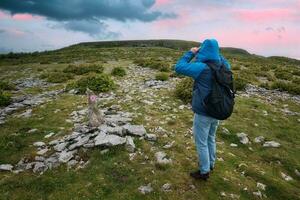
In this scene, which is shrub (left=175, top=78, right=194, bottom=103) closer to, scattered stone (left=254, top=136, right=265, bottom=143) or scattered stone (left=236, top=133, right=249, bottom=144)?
scattered stone (left=236, top=133, right=249, bottom=144)

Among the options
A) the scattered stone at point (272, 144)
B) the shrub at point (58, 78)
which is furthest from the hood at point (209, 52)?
the shrub at point (58, 78)

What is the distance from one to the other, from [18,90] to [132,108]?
10.0 m

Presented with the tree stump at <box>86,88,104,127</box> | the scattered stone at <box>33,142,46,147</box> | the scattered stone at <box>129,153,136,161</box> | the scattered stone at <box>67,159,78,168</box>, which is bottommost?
the scattered stone at <box>129,153,136,161</box>

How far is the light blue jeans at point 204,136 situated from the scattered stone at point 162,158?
4.16ft

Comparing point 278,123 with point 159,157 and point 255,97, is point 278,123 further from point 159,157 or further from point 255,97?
point 159,157

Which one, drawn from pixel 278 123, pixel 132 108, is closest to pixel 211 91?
pixel 132 108

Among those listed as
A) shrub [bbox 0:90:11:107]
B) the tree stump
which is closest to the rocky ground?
the tree stump

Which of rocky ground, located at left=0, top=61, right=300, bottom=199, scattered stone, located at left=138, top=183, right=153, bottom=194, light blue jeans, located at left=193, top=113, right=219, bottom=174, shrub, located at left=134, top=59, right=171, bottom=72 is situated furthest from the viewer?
shrub, located at left=134, top=59, right=171, bottom=72

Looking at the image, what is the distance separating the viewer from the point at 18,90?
20.3 m

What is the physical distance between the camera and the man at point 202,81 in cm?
727

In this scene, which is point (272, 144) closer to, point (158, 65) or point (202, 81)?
point (202, 81)

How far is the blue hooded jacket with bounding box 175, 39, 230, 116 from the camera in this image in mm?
7250

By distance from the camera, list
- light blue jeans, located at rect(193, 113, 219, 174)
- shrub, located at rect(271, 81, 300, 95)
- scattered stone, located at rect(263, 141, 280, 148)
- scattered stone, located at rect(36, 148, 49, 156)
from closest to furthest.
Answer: light blue jeans, located at rect(193, 113, 219, 174) → scattered stone, located at rect(36, 148, 49, 156) → scattered stone, located at rect(263, 141, 280, 148) → shrub, located at rect(271, 81, 300, 95)

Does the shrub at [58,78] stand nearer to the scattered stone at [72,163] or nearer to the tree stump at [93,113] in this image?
the tree stump at [93,113]
